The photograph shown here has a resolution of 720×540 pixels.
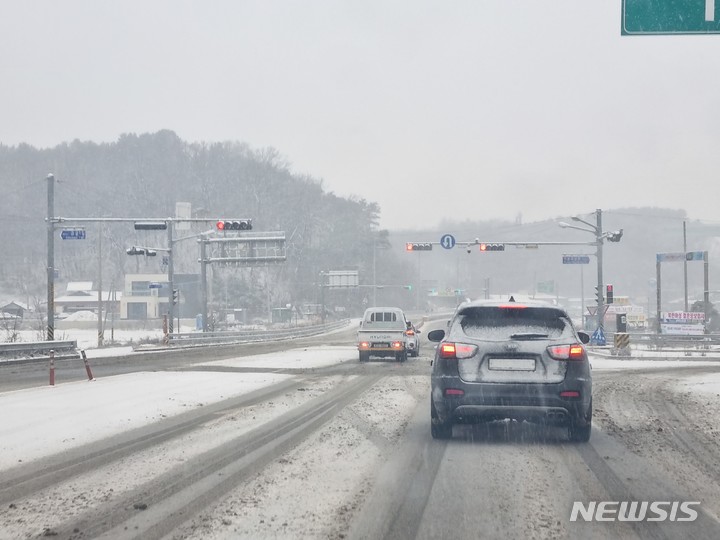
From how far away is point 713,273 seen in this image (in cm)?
19525

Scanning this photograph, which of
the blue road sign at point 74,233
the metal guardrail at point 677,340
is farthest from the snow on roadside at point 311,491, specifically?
the metal guardrail at point 677,340

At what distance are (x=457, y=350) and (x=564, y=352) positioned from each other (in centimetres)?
125

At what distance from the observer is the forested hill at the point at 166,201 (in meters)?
117

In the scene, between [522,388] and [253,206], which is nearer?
[522,388]

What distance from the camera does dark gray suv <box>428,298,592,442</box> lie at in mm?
9500

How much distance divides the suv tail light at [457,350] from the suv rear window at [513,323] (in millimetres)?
169

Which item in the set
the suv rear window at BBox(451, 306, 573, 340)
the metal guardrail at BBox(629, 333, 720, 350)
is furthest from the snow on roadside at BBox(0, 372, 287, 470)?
the metal guardrail at BBox(629, 333, 720, 350)

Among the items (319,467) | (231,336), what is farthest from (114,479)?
(231,336)

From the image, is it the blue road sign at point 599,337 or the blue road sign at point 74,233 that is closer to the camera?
the blue road sign at point 74,233

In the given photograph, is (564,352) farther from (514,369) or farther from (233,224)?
(233,224)

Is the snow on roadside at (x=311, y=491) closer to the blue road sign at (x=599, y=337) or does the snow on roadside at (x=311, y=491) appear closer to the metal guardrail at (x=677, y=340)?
the blue road sign at (x=599, y=337)

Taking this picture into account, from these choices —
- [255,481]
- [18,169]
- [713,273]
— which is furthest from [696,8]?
[713,273]

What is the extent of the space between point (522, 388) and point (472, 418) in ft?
2.41

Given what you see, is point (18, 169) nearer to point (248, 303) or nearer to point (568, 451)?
point (248, 303)
